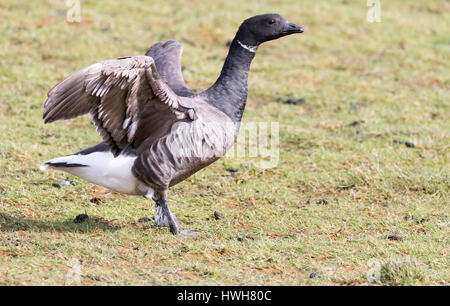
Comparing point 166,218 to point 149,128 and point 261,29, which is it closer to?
point 149,128

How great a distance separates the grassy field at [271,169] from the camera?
20.0 ft

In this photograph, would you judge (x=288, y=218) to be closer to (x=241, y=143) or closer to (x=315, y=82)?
(x=241, y=143)

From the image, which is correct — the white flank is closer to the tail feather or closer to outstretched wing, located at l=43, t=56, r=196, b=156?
the tail feather

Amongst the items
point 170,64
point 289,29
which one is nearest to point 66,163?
point 170,64

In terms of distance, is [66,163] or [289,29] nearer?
[66,163]

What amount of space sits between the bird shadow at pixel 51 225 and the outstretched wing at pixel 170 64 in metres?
1.63

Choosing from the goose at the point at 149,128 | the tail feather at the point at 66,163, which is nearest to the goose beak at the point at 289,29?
the goose at the point at 149,128

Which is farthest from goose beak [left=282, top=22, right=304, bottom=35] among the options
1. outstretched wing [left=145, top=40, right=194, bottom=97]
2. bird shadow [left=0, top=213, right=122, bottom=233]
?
bird shadow [left=0, top=213, right=122, bottom=233]

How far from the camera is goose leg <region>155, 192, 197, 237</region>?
6.98 metres

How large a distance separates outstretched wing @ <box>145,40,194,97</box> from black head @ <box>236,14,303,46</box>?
33.7 inches

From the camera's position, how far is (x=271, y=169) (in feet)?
29.9

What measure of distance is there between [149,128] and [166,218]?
3.06 ft

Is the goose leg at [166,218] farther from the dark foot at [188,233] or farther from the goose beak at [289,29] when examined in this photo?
the goose beak at [289,29]

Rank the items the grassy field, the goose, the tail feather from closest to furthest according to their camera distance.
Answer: the grassy field
the goose
the tail feather
